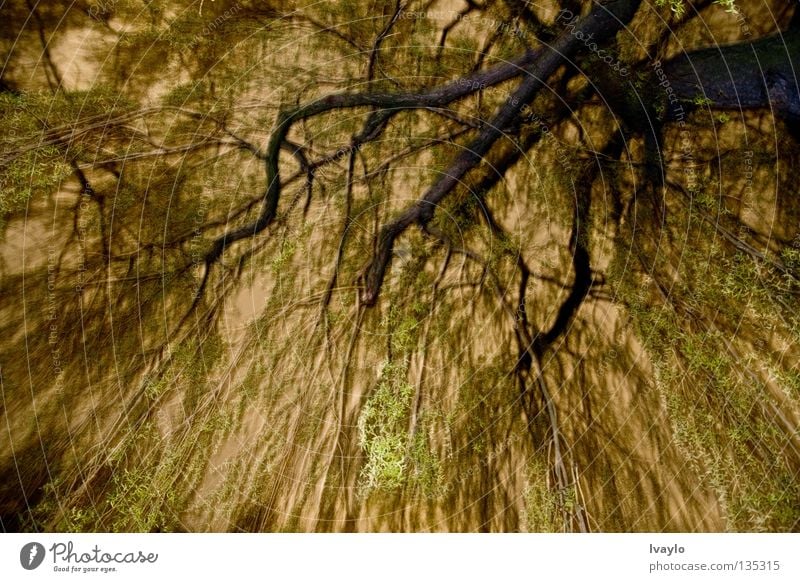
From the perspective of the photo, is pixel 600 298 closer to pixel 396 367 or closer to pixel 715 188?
pixel 715 188

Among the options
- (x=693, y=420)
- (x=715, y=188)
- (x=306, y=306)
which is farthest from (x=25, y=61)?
(x=693, y=420)

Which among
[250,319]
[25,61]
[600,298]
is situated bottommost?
[250,319]
